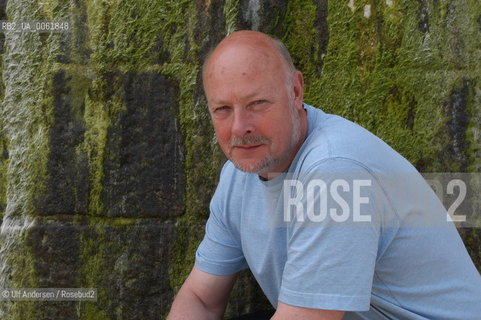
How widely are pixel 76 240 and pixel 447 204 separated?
61.2 inches

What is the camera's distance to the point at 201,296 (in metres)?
2.44

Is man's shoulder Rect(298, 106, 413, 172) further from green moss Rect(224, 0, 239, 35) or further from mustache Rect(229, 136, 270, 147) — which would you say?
green moss Rect(224, 0, 239, 35)

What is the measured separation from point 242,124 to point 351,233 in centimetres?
49

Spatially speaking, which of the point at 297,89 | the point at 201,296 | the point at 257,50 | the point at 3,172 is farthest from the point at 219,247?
the point at 3,172

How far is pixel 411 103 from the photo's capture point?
265cm

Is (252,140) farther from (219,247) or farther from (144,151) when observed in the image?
(144,151)

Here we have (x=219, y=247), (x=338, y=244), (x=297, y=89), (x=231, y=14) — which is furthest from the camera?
(x=231, y=14)

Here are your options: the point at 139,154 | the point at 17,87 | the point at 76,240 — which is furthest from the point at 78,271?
the point at 17,87

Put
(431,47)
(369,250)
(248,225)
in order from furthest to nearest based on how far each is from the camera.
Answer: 1. (431,47)
2. (248,225)
3. (369,250)

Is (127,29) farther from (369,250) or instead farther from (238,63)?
(369,250)

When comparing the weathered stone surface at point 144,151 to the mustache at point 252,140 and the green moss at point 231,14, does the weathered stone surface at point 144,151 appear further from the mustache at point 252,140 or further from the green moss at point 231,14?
the mustache at point 252,140

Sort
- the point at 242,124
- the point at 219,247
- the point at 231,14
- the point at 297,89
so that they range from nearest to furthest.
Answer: the point at 242,124, the point at 297,89, the point at 219,247, the point at 231,14

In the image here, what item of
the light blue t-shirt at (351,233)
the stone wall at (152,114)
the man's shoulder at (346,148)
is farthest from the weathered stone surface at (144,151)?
the man's shoulder at (346,148)

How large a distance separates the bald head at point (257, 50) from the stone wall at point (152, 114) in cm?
61
